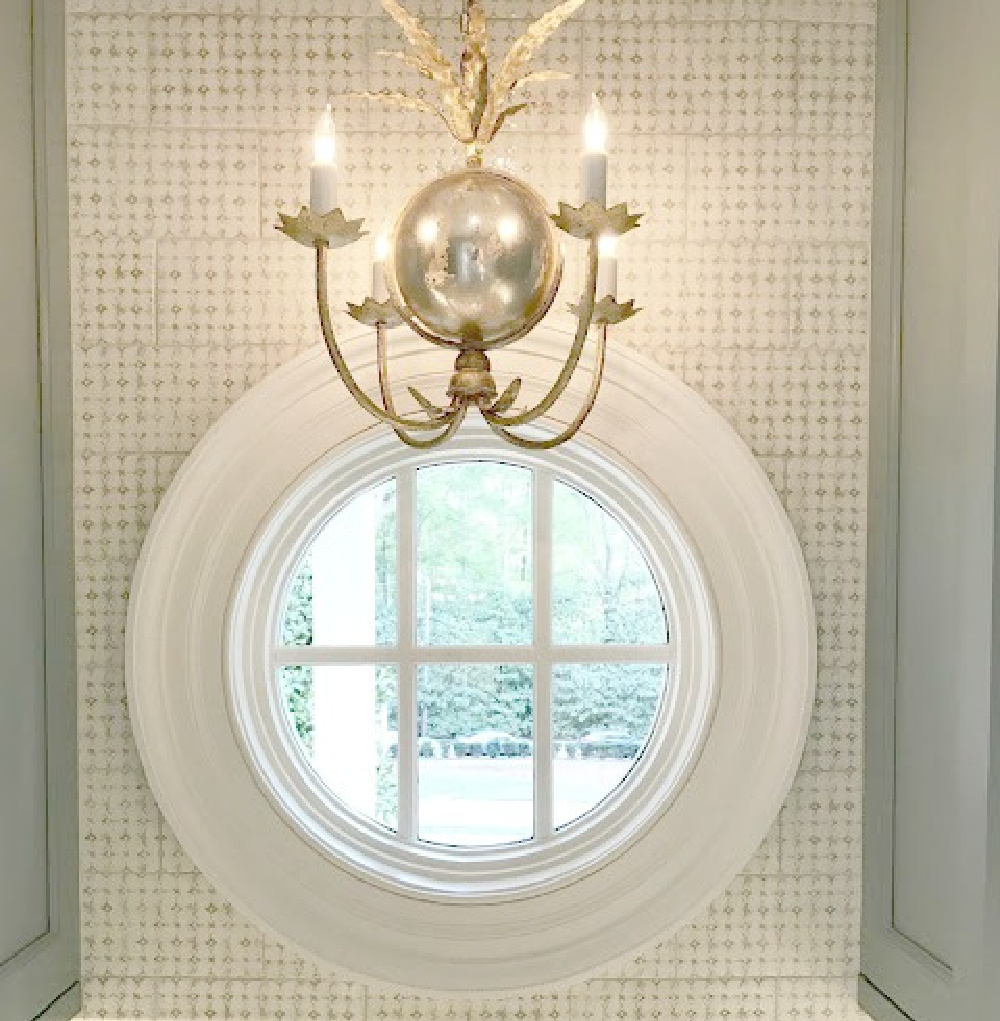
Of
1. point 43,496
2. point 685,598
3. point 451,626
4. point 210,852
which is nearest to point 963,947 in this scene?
point 685,598

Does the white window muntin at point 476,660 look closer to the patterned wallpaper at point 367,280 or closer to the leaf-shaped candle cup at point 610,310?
the patterned wallpaper at point 367,280

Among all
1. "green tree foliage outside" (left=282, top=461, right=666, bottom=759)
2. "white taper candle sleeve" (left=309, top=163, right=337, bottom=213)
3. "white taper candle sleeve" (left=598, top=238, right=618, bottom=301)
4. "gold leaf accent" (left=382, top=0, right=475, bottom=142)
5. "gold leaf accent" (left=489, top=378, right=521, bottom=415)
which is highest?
"gold leaf accent" (left=382, top=0, right=475, bottom=142)

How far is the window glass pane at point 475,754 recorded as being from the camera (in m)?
2.37

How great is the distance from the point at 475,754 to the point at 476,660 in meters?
0.21

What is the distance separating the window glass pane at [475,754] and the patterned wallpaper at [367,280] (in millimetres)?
353

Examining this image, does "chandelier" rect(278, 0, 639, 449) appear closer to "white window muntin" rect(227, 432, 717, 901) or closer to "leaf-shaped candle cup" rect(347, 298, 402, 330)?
"leaf-shaped candle cup" rect(347, 298, 402, 330)

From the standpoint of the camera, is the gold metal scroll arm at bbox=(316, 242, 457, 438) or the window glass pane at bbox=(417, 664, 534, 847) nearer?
the gold metal scroll arm at bbox=(316, 242, 457, 438)

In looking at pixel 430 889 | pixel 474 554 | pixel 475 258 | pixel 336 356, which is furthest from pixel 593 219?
pixel 430 889

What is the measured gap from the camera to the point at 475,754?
239cm

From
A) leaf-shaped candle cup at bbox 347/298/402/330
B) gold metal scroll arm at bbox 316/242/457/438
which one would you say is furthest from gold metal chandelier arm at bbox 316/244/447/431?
leaf-shaped candle cup at bbox 347/298/402/330

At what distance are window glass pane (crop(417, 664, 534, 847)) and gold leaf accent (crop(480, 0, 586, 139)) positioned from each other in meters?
1.19

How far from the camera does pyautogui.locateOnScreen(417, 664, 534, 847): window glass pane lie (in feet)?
7.79

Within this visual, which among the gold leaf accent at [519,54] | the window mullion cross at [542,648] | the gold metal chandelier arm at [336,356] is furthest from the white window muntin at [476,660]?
the gold leaf accent at [519,54]

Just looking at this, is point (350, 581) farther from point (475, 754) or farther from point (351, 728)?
point (475, 754)
